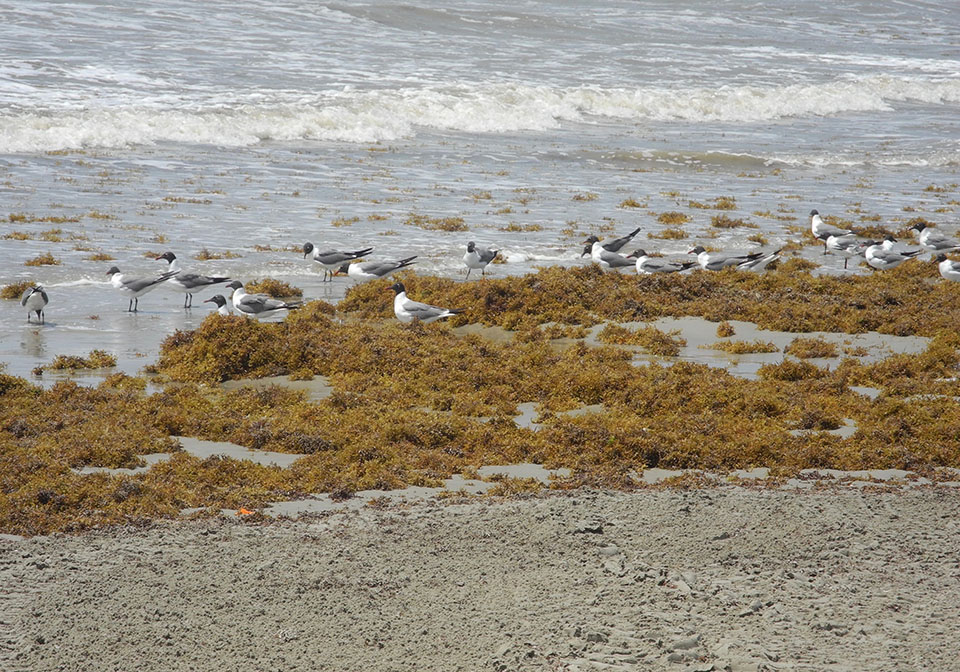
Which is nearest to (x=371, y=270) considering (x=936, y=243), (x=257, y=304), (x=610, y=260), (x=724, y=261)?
(x=257, y=304)

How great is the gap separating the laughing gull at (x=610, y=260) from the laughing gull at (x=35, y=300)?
23.8 feet

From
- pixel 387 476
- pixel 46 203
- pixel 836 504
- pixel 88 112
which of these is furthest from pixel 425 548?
pixel 88 112

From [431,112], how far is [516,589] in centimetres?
2604

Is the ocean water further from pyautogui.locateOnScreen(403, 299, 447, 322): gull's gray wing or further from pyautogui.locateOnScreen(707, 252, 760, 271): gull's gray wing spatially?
pyautogui.locateOnScreen(403, 299, 447, 322): gull's gray wing

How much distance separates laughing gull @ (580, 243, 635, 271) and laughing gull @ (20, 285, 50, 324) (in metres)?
7.25

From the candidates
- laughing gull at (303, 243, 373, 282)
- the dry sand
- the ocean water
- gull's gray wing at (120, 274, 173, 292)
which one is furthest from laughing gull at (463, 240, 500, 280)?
the dry sand

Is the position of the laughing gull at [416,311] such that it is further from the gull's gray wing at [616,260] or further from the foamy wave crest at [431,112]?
the foamy wave crest at [431,112]

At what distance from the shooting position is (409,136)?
2770cm

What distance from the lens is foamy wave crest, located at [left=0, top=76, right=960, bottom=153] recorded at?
942 inches

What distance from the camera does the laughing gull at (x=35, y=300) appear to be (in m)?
10.6

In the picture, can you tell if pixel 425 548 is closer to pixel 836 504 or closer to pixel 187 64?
pixel 836 504

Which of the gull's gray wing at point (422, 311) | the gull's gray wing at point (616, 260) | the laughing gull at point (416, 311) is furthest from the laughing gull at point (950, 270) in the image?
the gull's gray wing at point (422, 311)

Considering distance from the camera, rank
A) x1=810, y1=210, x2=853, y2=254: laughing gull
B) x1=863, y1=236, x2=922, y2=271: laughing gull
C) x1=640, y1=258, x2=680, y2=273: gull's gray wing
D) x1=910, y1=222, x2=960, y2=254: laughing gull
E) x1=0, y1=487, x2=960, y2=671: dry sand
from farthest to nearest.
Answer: x1=810, y1=210, x2=853, y2=254: laughing gull → x1=910, y1=222, x2=960, y2=254: laughing gull → x1=863, y1=236, x2=922, y2=271: laughing gull → x1=640, y1=258, x2=680, y2=273: gull's gray wing → x1=0, y1=487, x2=960, y2=671: dry sand

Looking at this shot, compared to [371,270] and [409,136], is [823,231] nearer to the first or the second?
[371,270]
